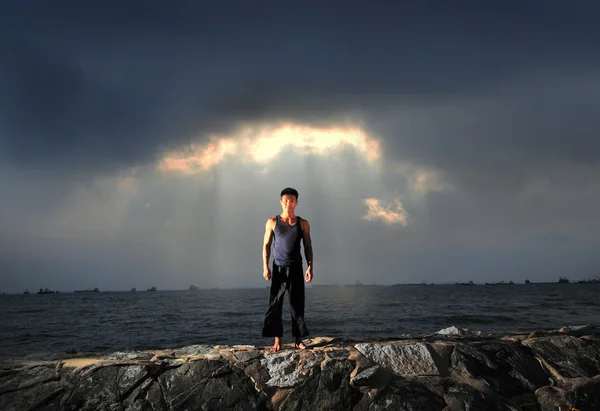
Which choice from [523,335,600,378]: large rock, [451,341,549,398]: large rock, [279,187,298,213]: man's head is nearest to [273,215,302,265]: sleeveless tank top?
[279,187,298,213]: man's head

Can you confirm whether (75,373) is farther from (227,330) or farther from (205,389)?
(227,330)

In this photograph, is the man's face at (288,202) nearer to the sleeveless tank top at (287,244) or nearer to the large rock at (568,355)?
the sleeveless tank top at (287,244)

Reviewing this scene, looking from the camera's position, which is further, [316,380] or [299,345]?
[299,345]

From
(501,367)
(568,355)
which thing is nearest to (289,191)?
(501,367)

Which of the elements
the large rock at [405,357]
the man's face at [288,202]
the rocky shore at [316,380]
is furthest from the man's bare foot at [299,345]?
the man's face at [288,202]

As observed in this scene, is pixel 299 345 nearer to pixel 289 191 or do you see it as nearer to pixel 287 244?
pixel 287 244

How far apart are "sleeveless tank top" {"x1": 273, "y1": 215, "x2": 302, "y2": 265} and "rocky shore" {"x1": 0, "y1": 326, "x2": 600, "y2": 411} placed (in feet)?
4.88

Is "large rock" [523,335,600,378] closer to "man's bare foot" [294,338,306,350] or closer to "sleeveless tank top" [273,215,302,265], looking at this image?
"man's bare foot" [294,338,306,350]

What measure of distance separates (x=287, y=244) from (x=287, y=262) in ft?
1.04

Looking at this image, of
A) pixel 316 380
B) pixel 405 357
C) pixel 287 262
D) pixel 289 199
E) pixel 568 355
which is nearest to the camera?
pixel 316 380

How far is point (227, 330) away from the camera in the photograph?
62.8 ft

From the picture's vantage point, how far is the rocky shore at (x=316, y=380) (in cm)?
498

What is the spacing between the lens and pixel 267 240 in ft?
21.5

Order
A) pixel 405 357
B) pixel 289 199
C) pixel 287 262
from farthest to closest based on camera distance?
pixel 289 199 → pixel 287 262 → pixel 405 357
